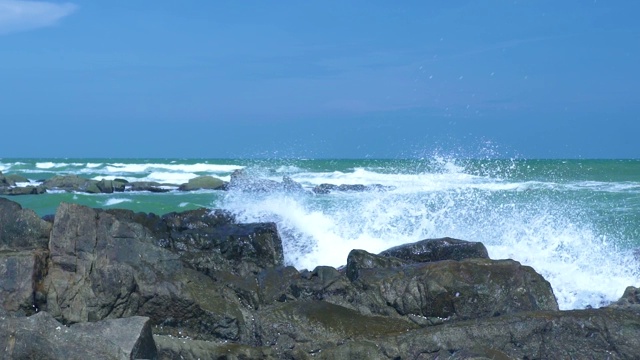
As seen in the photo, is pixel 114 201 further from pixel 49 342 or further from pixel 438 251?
pixel 49 342

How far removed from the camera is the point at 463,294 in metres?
8.41

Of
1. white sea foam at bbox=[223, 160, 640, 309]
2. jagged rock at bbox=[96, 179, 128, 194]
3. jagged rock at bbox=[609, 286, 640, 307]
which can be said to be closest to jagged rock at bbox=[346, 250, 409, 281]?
jagged rock at bbox=[609, 286, 640, 307]

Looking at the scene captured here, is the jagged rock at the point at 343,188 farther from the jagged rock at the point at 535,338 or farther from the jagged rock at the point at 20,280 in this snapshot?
the jagged rock at the point at 535,338

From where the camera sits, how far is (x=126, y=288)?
8.07 meters

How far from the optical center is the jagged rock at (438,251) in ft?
33.7

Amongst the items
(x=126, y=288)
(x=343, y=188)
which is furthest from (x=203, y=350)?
(x=343, y=188)

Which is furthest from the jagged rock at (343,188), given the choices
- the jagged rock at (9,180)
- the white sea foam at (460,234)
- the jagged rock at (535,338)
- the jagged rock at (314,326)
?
the jagged rock at (535,338)

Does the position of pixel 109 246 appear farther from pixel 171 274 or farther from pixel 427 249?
pixel 427 249

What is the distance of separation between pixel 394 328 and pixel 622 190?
2159 centimetres

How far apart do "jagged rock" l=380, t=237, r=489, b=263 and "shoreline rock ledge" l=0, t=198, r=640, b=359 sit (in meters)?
0.96

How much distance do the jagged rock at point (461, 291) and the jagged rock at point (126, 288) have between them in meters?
1.53

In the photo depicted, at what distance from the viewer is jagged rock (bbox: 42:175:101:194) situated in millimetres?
31384

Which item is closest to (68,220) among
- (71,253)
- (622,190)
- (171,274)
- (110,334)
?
(71,253)

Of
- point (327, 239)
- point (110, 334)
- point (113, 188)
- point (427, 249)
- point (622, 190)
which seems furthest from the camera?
point (113, 188)
